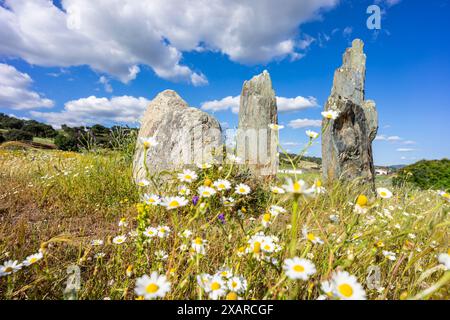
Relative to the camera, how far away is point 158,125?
16.7 ft

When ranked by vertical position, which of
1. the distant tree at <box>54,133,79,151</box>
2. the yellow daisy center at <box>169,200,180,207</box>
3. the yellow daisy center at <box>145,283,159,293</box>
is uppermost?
the distant tree at <box>54,133,79,151</box>

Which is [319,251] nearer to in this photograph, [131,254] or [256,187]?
[131,254]

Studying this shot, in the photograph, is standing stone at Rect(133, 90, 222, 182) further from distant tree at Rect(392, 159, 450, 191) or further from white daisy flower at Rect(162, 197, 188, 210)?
distant tree at Rect(392, 159, 450, 191)

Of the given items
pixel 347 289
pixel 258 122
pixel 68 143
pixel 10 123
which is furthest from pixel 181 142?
pixel 10 123

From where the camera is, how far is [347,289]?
857 mm

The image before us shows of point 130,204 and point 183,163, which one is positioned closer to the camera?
point 130,204

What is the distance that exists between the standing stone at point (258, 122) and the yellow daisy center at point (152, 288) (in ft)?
15.0

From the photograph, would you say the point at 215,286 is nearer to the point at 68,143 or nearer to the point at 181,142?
the point at 181,142

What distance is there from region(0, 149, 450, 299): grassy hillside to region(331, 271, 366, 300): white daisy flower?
31 millimetres

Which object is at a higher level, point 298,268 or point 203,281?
point 298,268

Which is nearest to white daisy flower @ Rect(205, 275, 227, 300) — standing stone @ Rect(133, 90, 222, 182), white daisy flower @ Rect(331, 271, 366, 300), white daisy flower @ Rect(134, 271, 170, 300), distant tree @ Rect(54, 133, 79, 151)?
white daisy flower @ Rect(134, 271, 170, 300)

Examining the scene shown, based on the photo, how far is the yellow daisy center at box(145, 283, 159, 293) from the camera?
0.92m
